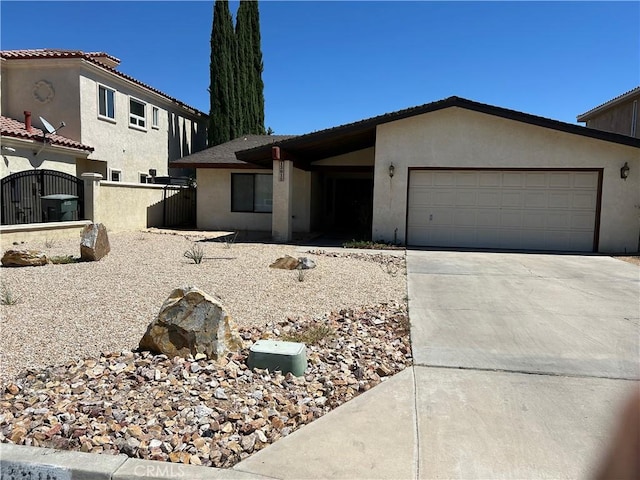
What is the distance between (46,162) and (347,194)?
12792 millimetres

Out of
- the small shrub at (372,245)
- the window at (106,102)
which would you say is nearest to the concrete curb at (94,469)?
the small shrub at (372,245)

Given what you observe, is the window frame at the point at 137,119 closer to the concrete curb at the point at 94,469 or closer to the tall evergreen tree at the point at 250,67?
the tall evergreen tree at the point at 250,67

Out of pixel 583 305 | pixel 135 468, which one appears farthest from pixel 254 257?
pixel 135 468

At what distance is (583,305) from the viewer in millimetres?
7223

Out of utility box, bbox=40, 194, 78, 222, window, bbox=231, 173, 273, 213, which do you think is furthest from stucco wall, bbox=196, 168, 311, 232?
utility box, bbox=40, 194, 78, 222

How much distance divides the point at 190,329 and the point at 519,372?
3220 millimetres

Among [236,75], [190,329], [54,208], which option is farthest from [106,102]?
[190,329]

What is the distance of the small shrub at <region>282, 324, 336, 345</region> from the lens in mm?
5262

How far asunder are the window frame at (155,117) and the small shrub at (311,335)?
21165mm

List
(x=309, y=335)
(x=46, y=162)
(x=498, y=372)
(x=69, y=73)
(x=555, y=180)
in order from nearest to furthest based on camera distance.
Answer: (x=498, y=372), (x=309, y=335), (x=555, y=180), (x=46, y=162), (x=69, y=73)

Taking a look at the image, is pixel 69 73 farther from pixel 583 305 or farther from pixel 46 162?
pixel 583 305

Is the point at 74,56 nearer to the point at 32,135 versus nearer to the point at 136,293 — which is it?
the point at 32,135

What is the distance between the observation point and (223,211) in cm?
1955

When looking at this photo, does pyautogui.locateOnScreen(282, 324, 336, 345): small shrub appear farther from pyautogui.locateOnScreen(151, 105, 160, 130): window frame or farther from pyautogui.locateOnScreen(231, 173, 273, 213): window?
pyautogui.locateOnScreen(151, 105, 160, 130): window frame
